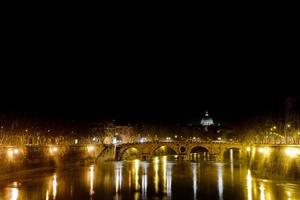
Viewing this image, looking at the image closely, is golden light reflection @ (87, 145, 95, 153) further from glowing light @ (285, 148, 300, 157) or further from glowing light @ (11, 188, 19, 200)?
glowing light @ (285, 148, 300, 157)

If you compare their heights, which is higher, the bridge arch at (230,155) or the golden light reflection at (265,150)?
the golden light reflection at (265,150)

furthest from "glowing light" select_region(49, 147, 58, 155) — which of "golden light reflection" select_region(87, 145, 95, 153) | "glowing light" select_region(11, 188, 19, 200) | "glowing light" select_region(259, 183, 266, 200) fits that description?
"glowing light" select_region(259, 183, 266, 200)

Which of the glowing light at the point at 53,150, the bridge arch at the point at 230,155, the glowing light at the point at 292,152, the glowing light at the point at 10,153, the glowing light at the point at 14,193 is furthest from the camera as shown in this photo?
the bridge arch at the point at 230,155

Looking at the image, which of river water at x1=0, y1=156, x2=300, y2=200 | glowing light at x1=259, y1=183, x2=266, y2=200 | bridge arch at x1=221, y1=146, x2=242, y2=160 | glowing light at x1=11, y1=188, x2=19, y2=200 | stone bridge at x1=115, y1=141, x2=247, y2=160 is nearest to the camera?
glowing light at x1=11, y1=188, x2=19, y2=200

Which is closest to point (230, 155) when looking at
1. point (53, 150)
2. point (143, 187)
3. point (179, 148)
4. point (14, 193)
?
point (179, 148)

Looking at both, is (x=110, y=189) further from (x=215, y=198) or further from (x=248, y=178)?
(x=248, y=178)

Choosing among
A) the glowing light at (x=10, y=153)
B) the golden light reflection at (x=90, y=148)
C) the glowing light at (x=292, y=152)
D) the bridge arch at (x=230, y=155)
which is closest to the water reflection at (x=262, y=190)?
the glowing light at (x=292, y=152)

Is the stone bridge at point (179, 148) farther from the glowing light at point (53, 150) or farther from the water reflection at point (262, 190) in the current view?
the water reflection at point (262, 190)

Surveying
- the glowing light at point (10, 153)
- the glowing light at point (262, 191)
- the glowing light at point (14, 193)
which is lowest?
the glowing light at point (262, 191)

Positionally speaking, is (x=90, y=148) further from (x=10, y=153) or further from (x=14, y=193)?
(x=14, y=193)

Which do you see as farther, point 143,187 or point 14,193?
point 143,187

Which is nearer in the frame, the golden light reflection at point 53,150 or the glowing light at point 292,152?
the glowing light at point 292,152

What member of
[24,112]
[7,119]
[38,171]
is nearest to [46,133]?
[24,112]

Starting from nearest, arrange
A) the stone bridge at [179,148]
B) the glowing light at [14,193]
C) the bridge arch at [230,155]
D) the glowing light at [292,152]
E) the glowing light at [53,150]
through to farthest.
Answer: the glowing light at [14,193] → the glowing light at [292,152] → the glowing light at [53,150] → the stone bridge at [179,148] → the bridge arch at [230,155]
